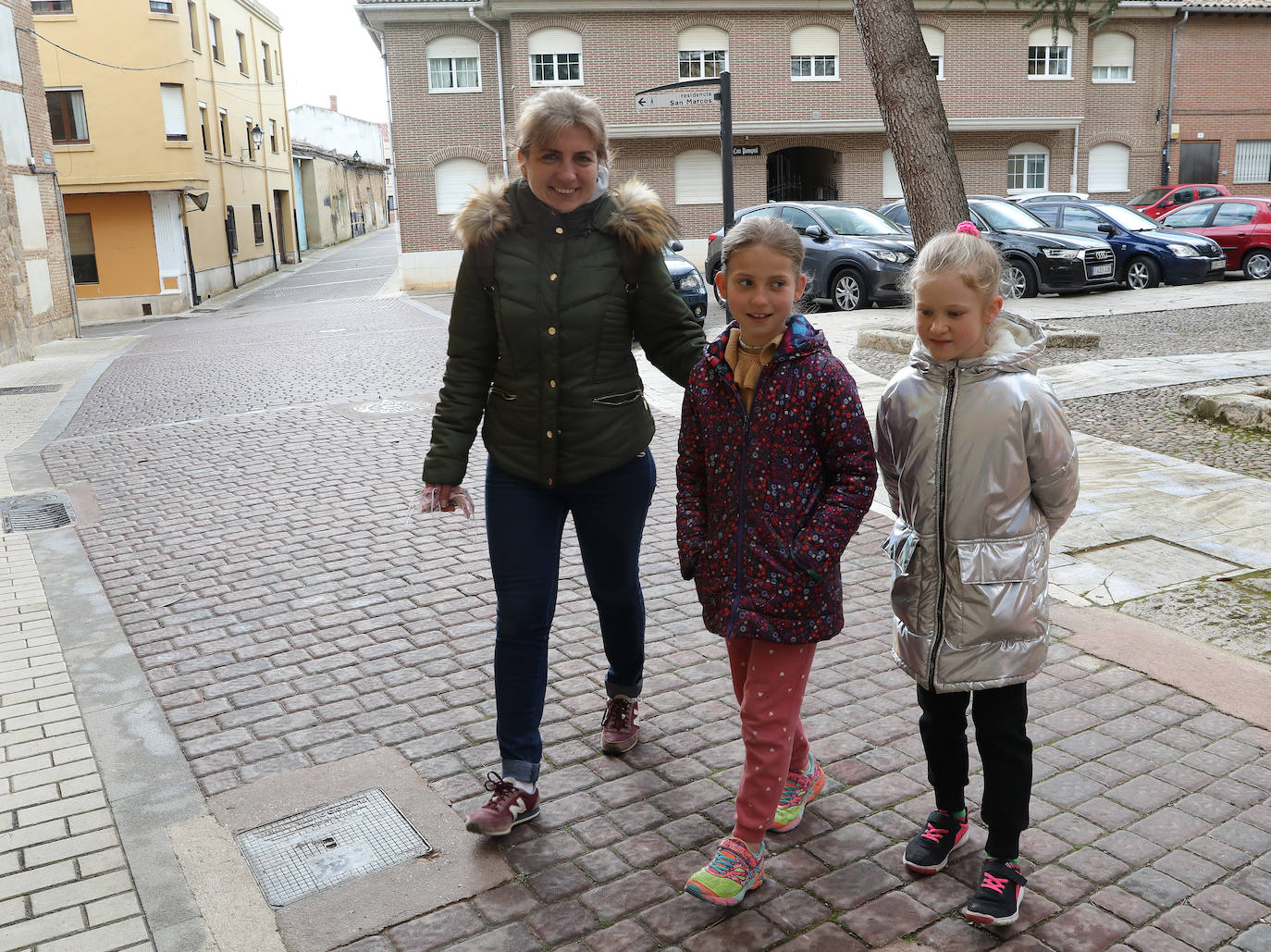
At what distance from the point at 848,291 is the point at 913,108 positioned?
6093mm

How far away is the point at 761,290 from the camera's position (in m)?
2.79

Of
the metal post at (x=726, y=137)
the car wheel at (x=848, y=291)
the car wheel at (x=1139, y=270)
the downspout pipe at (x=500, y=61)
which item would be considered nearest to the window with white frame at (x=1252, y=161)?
the car wheel at (x=1139, y=270)

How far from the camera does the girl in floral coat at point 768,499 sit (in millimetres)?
2766

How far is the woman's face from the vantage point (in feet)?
10.1

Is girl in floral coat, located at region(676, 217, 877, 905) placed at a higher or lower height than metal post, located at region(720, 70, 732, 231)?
lower

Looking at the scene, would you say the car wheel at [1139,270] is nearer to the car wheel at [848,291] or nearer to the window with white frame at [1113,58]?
the car wheel at [848,291]

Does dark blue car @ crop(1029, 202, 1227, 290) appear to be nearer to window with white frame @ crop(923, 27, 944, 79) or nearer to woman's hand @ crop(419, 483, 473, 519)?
window with white frame @ crop(923, 27, 944, 79)

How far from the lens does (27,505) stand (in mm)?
7793

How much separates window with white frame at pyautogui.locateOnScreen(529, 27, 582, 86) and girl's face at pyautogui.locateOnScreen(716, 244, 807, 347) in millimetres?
28593

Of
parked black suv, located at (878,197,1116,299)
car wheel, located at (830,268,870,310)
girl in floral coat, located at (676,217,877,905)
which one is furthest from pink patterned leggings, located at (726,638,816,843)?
parked black suv, located at (878,197,1116,299)

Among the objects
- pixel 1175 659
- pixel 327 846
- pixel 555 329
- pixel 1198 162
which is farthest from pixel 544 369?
pixel 1198 162

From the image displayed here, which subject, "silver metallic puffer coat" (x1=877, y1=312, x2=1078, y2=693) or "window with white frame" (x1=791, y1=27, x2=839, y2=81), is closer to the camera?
"silver metallic puffer coat" (x1=877, y1=312, x2=1078, y2=693)

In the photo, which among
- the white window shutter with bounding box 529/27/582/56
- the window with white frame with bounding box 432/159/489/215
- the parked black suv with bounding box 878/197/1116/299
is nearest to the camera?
the parked black suv with bounding box 878/197/1116/299

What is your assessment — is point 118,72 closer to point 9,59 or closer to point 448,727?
point 9,59
